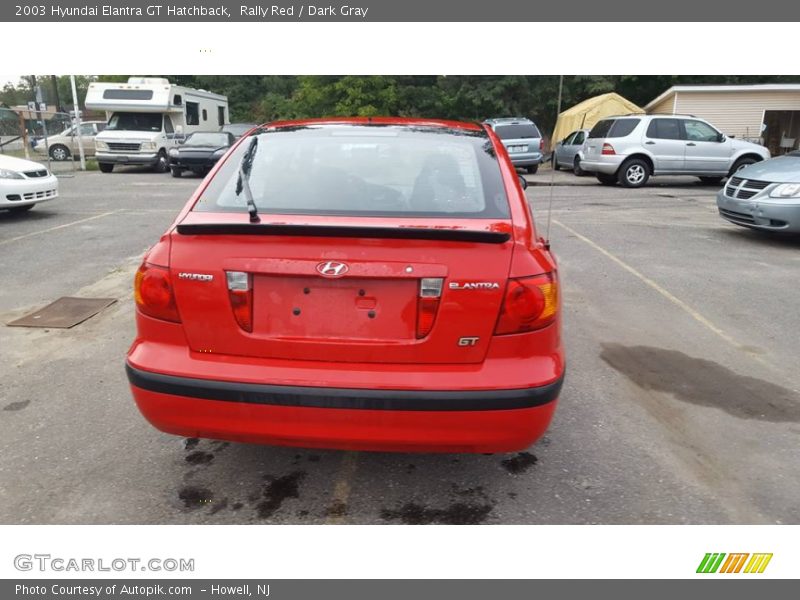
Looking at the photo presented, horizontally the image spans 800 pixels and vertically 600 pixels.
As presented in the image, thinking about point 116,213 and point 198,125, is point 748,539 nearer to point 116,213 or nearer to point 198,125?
point 116,213

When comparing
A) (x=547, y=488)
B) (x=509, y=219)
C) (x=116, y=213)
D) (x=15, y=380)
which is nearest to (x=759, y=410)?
(x=547, y=488)

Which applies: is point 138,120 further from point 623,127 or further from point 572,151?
point 623,127

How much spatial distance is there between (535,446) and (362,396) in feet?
4.34

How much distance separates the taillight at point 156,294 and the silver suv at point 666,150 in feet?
48.7

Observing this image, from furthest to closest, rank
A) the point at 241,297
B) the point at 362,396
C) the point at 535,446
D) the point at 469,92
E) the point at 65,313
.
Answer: the point at 469,92
the point at 65,313
the point at 535,446
the point at 241,297
the point at 362,396

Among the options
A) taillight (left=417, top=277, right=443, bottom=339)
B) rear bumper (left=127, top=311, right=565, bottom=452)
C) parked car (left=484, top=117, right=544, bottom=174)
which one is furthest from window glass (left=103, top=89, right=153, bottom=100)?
taillight (left=417, top=277, right=443, bottom=339)

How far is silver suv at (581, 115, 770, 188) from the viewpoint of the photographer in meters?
15.4

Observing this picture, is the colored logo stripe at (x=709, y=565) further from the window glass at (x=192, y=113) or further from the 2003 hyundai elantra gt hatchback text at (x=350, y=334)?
the window glass at (x=192, y=113)

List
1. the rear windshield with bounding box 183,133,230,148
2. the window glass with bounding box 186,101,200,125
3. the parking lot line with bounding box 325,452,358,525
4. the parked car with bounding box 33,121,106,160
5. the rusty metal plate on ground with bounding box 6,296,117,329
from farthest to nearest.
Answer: the parked car with bounding box 33,121,106,160
the window glass with bounding box 186,101,200,125
the rear windshield with bounding box 183,133,230,148
the rusty metal plate on ground with bounding box 6,296,117,329
the parking lot line with bounding box 325,452,358,525

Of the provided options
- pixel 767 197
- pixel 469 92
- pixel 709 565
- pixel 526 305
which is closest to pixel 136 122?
pixel 469 92

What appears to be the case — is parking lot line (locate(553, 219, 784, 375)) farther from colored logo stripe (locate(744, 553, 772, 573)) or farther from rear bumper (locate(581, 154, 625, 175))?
rear bumper (locate(581, 154, 625, 175))

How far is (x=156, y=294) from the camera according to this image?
8.15 ft

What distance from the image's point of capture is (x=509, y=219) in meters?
2.62

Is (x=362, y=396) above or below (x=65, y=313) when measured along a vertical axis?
above
